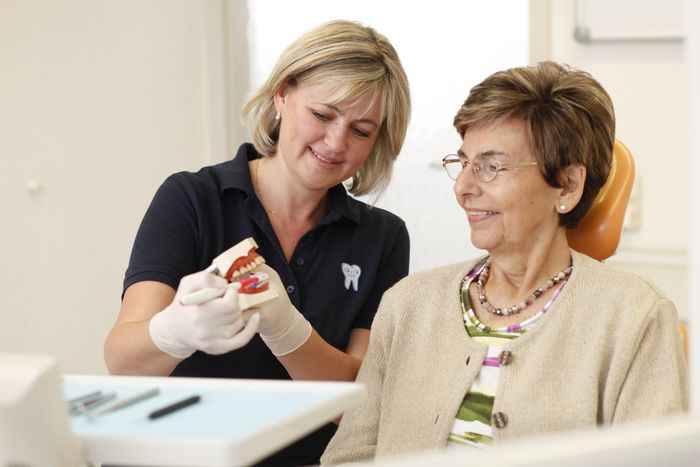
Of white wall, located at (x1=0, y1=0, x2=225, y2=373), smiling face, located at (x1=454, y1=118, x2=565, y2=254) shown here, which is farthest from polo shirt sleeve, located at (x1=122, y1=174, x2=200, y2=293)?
white wall, located at (x1=0, y1=0, x2=225, y2=373)

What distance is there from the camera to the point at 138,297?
61.8 inches

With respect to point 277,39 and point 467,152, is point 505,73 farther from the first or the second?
point 277,39

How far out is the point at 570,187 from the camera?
152 centimetres

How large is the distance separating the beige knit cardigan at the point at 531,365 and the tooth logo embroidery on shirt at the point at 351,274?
21 cm

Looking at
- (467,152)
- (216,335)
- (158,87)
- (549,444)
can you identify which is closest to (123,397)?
(216,335)

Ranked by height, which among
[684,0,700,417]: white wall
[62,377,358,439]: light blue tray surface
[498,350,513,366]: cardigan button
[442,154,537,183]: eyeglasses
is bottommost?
[498,350,513,366]: cardigan button

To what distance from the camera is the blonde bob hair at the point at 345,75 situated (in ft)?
5.47

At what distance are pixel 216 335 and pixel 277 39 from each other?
2.54 m

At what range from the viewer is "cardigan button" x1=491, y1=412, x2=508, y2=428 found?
1355mm

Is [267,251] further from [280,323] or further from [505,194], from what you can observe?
[505,194]

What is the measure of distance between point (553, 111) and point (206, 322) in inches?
25.2

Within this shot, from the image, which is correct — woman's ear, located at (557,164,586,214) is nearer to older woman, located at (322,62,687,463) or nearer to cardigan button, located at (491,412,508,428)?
older woman, located at (322,62,687,463)

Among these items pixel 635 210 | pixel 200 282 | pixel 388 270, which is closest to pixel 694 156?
pixel 200 282

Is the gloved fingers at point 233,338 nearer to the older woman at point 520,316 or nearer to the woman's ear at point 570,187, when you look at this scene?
the older woman at point 520,316
